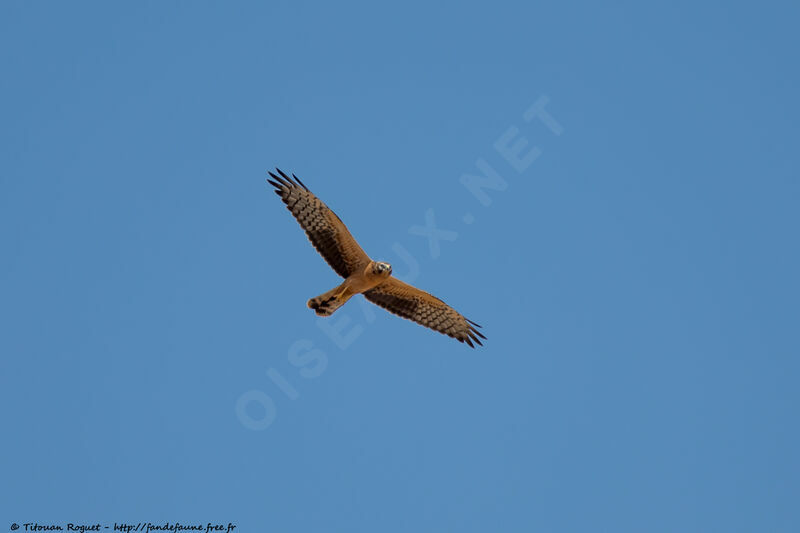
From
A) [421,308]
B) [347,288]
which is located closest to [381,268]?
[347,288]

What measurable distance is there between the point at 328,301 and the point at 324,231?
1165mm

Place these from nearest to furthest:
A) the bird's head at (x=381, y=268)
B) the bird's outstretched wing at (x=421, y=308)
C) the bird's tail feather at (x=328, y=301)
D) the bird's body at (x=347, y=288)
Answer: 1. the bird's head at (x=381, y=268)
2. the bird's body at (x=347, y=288)
3. the bird's tail feather at (x=328, y=301)
4. the bird's outstretched wing at (x=421, y=308)

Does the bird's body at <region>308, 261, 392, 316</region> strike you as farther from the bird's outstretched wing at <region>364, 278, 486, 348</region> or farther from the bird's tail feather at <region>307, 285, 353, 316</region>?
the bird's outstretched wing at <region>364, 278, 486, 348</region>

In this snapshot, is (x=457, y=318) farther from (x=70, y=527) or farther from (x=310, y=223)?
(x=70, y=527)

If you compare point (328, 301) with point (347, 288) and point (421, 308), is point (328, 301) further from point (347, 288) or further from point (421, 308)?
point (421, 308)

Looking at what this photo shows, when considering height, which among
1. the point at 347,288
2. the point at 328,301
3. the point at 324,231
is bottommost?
the point at 328,301

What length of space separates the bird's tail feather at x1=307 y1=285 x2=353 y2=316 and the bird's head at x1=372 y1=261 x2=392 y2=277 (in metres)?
0.64

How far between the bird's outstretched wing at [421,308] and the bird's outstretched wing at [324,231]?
788 millimetres

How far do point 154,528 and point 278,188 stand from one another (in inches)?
223

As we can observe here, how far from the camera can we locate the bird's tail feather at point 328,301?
480 inches

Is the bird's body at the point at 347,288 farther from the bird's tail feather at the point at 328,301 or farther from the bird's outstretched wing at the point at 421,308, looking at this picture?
the bird's outstretched wing at the point at 421,308

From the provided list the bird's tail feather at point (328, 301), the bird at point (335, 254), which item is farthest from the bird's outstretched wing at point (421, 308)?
the bird's tail feather at point (328, 301)

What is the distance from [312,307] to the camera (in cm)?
1223

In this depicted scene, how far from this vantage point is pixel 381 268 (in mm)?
11945
